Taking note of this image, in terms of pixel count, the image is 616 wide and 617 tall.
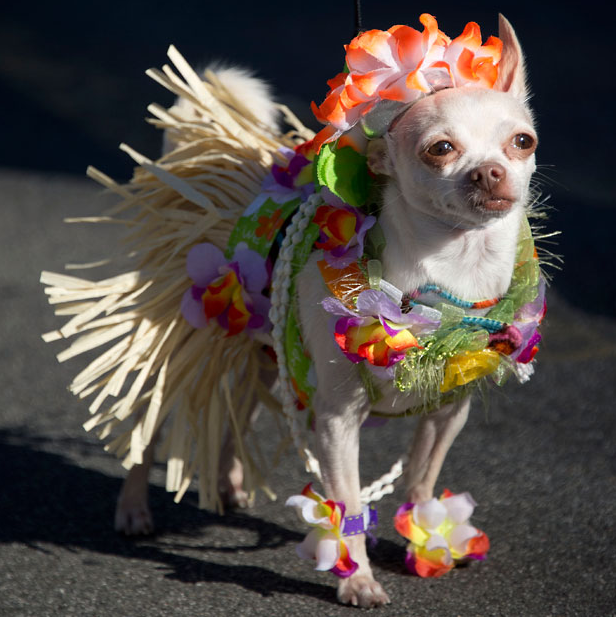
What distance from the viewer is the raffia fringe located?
2.22 metres

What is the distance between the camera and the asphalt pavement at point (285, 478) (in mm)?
2074

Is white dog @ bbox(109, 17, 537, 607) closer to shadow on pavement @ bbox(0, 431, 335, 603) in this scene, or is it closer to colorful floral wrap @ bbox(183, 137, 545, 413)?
colorful floral wrap @ bbox(183, 137, 545, 413)

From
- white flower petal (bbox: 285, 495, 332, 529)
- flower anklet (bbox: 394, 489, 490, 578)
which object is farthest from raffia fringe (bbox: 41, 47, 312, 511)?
flower anklet (bbox: 394, 489, 490, 578)

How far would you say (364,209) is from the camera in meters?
1.89

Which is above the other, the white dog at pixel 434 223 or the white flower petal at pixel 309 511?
the white dog at pixel 434 223

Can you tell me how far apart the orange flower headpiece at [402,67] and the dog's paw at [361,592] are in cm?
96

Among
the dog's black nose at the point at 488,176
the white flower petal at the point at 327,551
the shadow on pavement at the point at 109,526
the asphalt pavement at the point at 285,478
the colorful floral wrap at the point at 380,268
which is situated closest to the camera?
the dog's black nose at the point at 488,176

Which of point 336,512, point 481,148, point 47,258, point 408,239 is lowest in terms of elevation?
point 47,258

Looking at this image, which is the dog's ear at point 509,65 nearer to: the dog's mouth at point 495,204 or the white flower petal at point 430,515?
the dog's mouth at point 495,204

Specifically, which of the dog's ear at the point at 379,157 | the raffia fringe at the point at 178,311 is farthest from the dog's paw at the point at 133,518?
the dog's ear at the point at 379,157

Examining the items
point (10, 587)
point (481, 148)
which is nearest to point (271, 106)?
point (481, 148)

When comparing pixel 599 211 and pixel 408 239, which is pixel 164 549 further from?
pixel 599 211

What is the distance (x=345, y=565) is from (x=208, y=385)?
1.93 ft

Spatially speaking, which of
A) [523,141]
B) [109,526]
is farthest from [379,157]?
[109,526]
